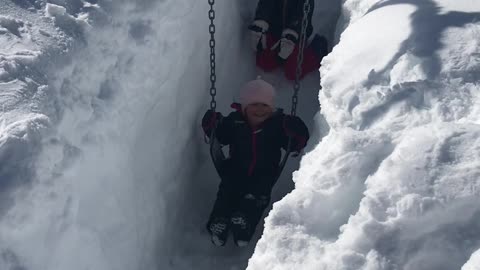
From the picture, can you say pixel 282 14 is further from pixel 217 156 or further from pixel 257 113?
pixel 217 156

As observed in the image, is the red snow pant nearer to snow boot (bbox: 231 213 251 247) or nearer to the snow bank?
snow boot (bbox: 231 213 251 247)

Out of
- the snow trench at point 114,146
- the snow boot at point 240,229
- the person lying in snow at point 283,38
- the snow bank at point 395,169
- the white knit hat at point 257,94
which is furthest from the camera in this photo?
the person lying in snow at point 283,38

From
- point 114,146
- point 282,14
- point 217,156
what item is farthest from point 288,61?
point 114,146

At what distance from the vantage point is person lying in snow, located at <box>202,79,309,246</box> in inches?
126

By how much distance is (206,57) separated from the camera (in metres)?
3.73

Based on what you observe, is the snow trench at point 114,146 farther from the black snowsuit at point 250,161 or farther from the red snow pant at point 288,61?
the red snow pant at point 288,61

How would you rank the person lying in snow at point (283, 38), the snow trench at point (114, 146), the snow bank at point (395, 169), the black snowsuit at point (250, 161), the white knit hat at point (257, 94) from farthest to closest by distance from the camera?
1. the person lying in snow at point (283, 38)
2. the white knit hat at point (257, 94)
3. the black snowsuit at point (250, 161)
4. the snow trench at point (114, 146)
5. the snow bank at point (395, 169)

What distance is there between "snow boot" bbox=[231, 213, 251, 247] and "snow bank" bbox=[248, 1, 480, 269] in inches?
32.6

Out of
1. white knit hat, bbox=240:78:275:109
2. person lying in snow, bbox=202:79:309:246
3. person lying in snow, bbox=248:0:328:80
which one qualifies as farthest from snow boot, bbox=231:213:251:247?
person lying in snow, bbox=248:0:328:80

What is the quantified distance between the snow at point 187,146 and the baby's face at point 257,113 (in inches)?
14.5

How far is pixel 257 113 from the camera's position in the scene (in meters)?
3.55

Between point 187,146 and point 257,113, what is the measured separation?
20.1 inches

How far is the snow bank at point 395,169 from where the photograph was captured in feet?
5.35

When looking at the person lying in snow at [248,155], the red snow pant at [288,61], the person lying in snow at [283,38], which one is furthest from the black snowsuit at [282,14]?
the person lying in snow at [248,155]
